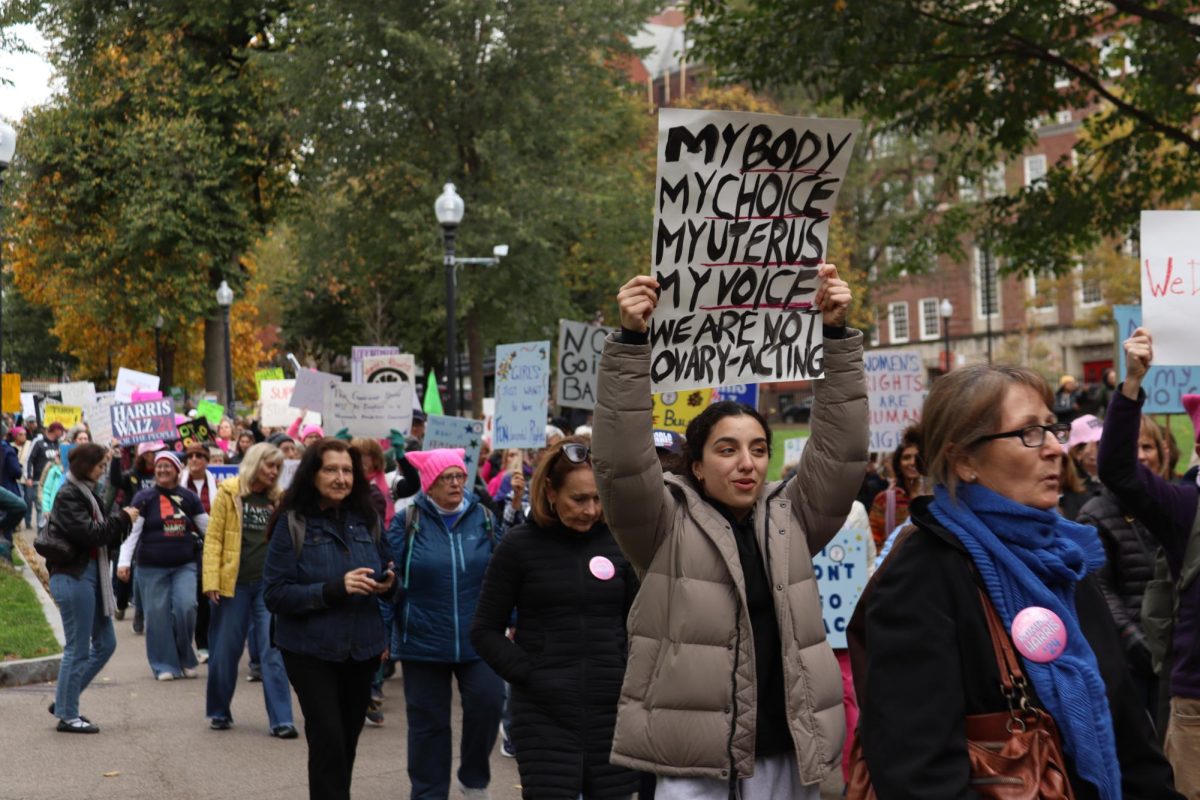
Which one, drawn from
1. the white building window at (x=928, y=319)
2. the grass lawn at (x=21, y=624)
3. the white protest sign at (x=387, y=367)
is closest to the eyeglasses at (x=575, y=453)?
the grass lawn at (x=21, y=624)

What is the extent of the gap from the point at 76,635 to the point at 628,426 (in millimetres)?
6927

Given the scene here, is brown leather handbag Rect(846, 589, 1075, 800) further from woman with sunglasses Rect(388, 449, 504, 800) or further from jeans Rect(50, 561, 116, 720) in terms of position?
jeans Rect(50, 561, 116, 720)

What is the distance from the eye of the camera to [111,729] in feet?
33.8

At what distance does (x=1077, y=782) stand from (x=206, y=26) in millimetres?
39647

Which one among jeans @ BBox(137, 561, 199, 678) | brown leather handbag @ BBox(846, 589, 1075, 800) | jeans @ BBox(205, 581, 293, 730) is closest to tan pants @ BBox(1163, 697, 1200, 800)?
brown leather handbag @ BBox(846, 589, 1075, 800)

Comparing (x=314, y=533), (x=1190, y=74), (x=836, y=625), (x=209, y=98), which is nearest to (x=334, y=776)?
(x=314, y=533)

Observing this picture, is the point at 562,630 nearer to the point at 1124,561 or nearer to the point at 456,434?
the point at 1124,561

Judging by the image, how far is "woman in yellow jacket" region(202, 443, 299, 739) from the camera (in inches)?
402

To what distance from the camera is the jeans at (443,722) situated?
7.02 metres

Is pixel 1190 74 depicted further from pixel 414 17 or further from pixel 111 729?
pixel 414 17

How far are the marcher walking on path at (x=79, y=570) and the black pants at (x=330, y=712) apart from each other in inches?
140

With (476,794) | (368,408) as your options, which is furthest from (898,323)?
(476,794)

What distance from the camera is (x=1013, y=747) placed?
2.81m

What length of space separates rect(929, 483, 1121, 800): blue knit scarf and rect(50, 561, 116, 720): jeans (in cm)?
826
